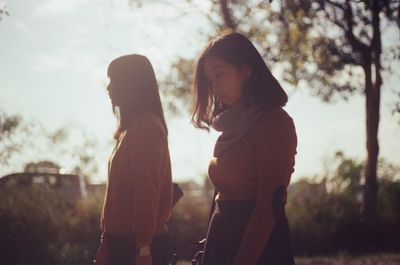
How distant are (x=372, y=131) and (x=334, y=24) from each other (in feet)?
10.1

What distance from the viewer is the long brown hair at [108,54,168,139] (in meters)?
3.21

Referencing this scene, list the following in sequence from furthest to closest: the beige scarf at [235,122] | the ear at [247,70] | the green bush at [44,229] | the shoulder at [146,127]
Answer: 1. the green bush at [44,229]
2. the shoulder at [146,127]
3. the ear at [247,70]
4. the beige scarf at [235,122]

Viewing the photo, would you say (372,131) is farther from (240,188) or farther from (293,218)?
(240,188)

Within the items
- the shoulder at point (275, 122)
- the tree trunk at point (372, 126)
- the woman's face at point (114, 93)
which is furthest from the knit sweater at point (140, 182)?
the tree trunk at point (372, 126)

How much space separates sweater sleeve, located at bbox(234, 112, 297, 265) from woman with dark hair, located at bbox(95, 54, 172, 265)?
3.37ft

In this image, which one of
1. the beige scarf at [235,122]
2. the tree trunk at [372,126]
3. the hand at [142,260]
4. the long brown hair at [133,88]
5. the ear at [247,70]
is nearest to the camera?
the beige scarf at [235,122]

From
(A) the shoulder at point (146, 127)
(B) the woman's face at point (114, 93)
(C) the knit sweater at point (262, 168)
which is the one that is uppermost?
(B) the woman's face at point (114, 93)

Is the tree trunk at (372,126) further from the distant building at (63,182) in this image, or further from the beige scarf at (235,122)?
the beige scarf at (235,122)

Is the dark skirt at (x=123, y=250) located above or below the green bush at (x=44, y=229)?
above

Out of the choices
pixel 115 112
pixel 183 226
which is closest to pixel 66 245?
pixel 183 226

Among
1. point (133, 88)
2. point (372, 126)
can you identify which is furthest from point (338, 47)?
point (133, 88)

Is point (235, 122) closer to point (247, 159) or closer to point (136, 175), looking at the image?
point (247, 159)

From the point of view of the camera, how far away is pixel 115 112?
3.33 m

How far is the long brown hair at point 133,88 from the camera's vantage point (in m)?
3.21
